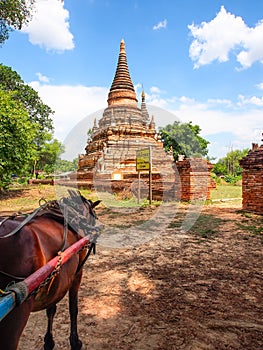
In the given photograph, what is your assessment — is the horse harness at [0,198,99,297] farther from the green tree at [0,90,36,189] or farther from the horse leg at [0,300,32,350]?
the green tree at [0,90,36,189]

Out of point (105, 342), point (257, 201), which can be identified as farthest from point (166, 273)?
point (257, 201)

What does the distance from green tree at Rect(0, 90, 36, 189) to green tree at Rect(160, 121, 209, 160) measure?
30669 mm

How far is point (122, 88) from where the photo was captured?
28.0 meters

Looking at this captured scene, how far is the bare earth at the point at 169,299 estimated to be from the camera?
2846 mm

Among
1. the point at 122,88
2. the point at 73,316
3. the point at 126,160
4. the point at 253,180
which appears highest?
the point at 122,88

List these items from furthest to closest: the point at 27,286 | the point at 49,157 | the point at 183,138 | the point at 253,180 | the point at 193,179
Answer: the point at 49,157, the point at 183,138, the point at 193,179, the point at 253,180, the point at 27,286

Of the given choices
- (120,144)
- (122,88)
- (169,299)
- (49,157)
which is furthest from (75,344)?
(49,157)

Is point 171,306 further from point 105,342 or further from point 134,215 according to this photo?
point 134,215

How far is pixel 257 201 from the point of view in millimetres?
9711

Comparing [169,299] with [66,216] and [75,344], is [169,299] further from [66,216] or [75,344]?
[66,216]

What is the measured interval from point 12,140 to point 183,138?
3456cm

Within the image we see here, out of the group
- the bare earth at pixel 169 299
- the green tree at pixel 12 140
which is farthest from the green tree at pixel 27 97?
the bare earth at pixel 169 299

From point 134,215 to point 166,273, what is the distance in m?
5.46

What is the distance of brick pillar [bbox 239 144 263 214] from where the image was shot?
31.6ft
